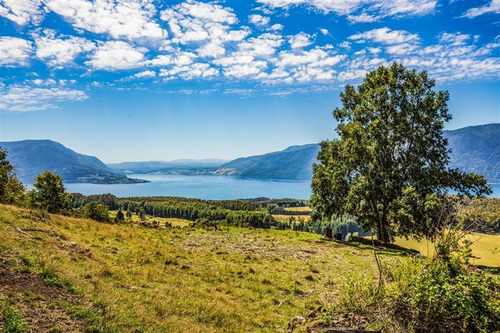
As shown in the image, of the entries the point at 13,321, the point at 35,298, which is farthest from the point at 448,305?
the point at 35,298

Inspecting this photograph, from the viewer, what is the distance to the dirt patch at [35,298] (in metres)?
6.15

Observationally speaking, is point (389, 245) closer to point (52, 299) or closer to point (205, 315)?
point (205, 315)

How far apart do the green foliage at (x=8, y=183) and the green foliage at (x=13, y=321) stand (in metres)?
36.3

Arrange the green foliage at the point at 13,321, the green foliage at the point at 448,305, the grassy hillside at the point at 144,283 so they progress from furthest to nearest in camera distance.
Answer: the grassy hillside at the point at 144,283 < the green foliage at the point at 448,305 < the green foliage at the point at 13,321

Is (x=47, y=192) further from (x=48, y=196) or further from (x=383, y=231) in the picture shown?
(x=383, y=231)

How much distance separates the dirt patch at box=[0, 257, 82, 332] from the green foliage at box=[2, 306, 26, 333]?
0.51ft

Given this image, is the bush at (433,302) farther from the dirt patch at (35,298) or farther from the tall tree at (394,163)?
the tall tree at (394,163)

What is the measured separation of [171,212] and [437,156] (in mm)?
133015

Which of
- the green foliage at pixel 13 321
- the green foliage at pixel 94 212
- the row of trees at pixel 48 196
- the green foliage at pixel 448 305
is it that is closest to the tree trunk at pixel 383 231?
the green foliage at pixel 448 305

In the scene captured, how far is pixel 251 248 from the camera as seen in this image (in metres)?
21.8

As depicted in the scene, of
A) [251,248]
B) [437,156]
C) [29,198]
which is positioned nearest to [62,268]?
[251,248]

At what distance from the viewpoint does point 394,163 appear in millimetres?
25609

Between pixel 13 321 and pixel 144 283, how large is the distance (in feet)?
16.6

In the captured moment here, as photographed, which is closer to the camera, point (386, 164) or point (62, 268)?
point (62, 268)
